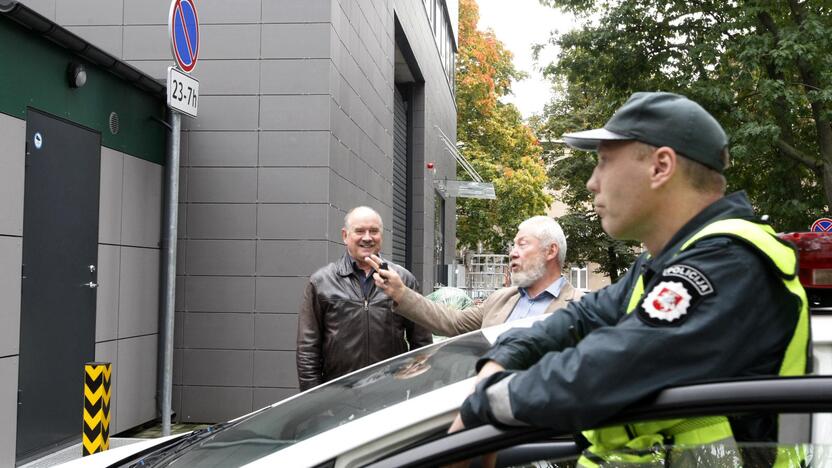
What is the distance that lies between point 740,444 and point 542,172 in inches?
1424

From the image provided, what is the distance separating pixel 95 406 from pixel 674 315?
15.5 ft

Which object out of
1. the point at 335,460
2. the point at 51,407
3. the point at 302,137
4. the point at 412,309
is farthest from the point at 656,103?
the point at 302,137

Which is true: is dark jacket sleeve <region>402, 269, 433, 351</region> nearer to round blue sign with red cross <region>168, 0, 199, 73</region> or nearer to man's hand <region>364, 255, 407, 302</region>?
man's hand <region>364, 255, 407, 302</region>

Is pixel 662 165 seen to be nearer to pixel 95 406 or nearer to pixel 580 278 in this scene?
pixel 95 406

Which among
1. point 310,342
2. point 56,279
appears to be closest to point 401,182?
point 56,279

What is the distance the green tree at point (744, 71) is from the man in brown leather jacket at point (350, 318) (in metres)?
11.4

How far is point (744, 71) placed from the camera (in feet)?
48.7

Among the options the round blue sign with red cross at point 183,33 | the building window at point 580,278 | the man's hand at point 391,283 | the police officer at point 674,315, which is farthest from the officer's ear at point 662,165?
the building window at point 580,278

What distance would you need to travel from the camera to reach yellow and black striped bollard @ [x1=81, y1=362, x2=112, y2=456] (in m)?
5.45

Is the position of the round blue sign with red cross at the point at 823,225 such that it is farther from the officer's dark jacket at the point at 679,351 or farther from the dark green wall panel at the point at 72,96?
the officer's dark jacket at the point at 679,351

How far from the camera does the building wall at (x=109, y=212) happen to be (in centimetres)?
611

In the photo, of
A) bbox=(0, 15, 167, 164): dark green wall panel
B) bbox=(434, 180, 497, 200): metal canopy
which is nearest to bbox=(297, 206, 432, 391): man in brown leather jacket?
bbox=(0, 15, 167, 164): dark green wall panel

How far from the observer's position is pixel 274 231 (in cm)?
905

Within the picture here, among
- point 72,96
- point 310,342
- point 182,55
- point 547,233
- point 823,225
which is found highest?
point 182,55
